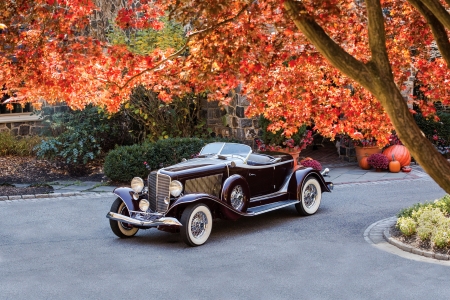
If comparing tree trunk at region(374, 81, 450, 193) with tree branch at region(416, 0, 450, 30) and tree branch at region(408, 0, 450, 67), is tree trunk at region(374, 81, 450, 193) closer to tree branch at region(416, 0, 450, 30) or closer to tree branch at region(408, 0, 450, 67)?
tree branch at region(416, 0, 450, 30)

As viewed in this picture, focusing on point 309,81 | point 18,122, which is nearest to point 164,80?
point 309,81

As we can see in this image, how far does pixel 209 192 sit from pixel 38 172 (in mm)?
6695

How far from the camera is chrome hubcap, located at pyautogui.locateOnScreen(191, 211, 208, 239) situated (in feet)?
28.5

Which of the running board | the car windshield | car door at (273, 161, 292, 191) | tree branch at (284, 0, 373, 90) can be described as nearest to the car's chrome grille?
the car windshield

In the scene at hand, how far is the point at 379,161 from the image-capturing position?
14844 millimetres

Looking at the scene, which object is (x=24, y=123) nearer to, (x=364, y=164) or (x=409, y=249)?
(x=364, y=164)

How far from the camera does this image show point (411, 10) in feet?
26.2

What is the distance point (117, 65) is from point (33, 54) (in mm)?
1561

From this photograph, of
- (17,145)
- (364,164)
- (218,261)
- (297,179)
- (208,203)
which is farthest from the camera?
(17,145)

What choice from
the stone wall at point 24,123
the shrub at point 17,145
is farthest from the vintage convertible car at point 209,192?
the stone wall at point 24,123

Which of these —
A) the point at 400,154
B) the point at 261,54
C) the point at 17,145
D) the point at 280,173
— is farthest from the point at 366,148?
the point at 261,54

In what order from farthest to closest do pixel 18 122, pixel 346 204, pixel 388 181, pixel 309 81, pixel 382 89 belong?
pixel 18 122
pixel 388 181
pixel 346 204
pixel 309 81
pixel 382 89

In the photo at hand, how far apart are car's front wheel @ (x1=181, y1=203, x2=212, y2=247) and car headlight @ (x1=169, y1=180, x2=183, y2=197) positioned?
1.11 feet

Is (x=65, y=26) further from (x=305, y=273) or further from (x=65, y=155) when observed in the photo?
(x=65, y=155)
